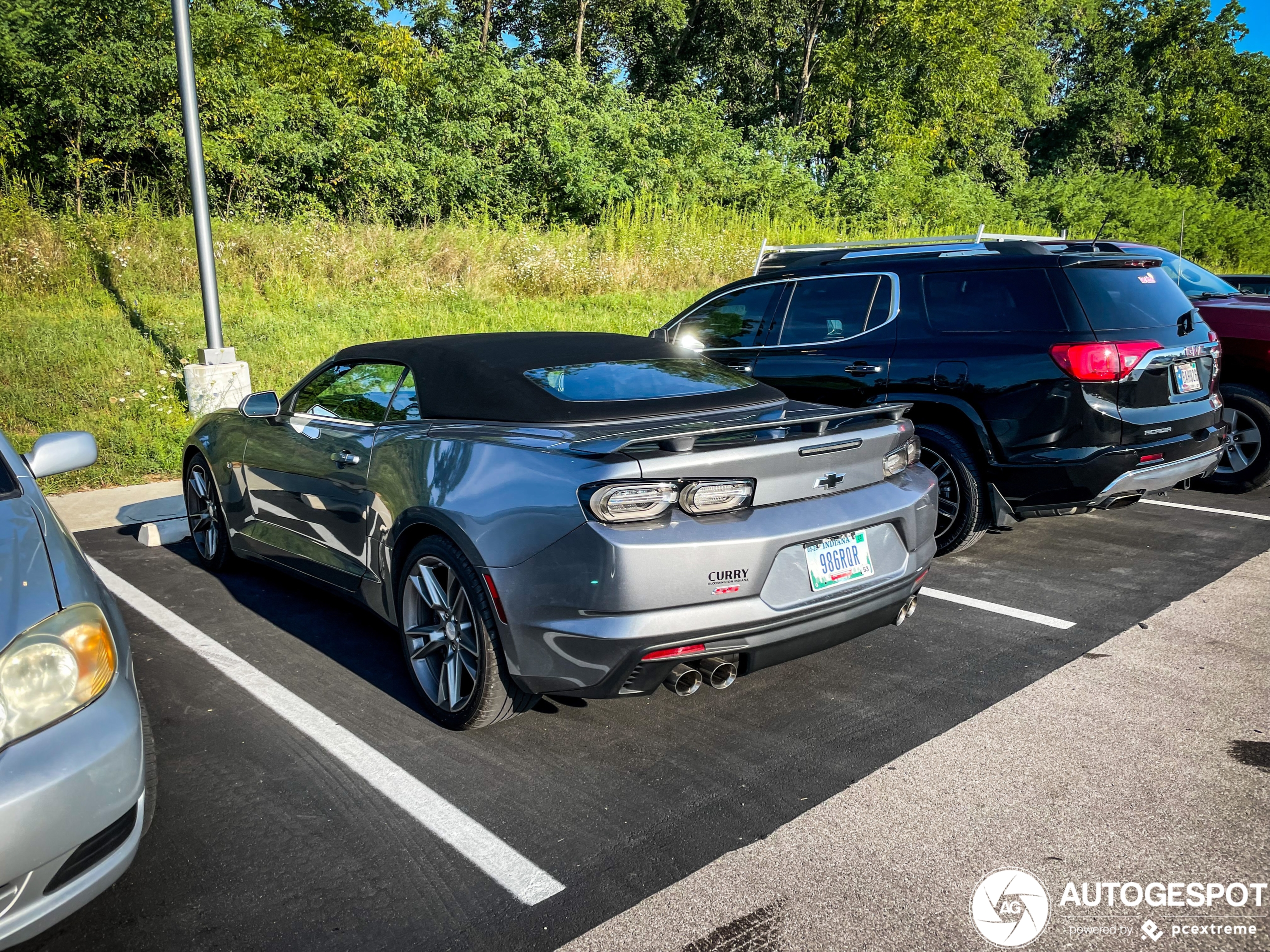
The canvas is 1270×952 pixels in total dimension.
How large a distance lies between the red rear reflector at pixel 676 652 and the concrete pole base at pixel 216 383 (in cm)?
754

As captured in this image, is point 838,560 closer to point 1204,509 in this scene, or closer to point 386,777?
point 386,777

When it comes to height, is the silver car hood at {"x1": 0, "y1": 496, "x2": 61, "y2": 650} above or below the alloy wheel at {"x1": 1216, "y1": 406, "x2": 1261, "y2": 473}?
above

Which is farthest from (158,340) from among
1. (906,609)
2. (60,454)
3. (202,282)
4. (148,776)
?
(906,609)

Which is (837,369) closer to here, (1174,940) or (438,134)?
(1174,940)

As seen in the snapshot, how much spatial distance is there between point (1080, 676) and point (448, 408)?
2.87m

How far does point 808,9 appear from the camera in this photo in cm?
4125

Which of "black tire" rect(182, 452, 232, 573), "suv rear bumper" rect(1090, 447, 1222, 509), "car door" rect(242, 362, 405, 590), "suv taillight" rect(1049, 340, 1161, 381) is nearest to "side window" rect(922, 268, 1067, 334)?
"suv taillight" rect(1049, 340, 1161, 381)

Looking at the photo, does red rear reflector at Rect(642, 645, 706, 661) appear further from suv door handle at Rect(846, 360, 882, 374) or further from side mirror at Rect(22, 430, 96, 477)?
suv door handle at Rect(846, 360, 882, 374)

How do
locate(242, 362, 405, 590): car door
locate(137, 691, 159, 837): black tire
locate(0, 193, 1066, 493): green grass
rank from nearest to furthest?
locate(137, 691, 159, 837): black tire < locate(242, 362, 405, 590): car door < locate(0, 193, 1066, 493): green grass

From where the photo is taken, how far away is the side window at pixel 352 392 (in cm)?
431

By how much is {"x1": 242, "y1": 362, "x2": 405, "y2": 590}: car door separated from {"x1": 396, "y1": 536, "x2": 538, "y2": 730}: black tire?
1.61 ft

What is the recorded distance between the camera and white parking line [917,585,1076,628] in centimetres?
473

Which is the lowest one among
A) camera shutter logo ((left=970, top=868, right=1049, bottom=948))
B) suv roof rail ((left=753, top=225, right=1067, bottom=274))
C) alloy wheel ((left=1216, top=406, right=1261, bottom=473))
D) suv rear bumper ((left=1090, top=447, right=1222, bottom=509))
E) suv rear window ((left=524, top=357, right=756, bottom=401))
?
camera shutter logo ((left=970, top=868, right=1049, bottom=948))

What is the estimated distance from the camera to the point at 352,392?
457 cm
